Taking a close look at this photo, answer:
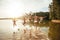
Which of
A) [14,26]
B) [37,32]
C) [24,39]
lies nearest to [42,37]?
[37,32]

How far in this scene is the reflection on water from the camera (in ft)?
7.70

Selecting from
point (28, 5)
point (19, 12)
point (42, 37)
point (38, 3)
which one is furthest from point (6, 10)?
point (42, 37)

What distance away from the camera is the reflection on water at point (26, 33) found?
2346 millimetres

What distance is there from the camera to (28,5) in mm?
2402

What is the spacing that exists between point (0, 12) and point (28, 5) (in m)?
0.46

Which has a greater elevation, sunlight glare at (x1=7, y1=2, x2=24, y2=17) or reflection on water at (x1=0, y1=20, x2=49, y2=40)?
sunlight glare at (x1=7, y1=2, x2=24, y2=17)

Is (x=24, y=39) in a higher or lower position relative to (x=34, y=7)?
lower

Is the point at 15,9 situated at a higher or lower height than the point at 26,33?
higher

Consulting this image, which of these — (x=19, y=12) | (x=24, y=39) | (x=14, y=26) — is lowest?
(x=24, y=39)

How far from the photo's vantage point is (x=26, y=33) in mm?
2408

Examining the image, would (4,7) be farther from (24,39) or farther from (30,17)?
(24,39)

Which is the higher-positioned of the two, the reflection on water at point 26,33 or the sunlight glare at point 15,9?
the sunlight glare at point 15,9

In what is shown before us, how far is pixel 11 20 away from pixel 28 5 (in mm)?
363

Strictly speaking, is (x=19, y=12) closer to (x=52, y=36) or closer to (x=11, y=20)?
(x=11, y=20)
